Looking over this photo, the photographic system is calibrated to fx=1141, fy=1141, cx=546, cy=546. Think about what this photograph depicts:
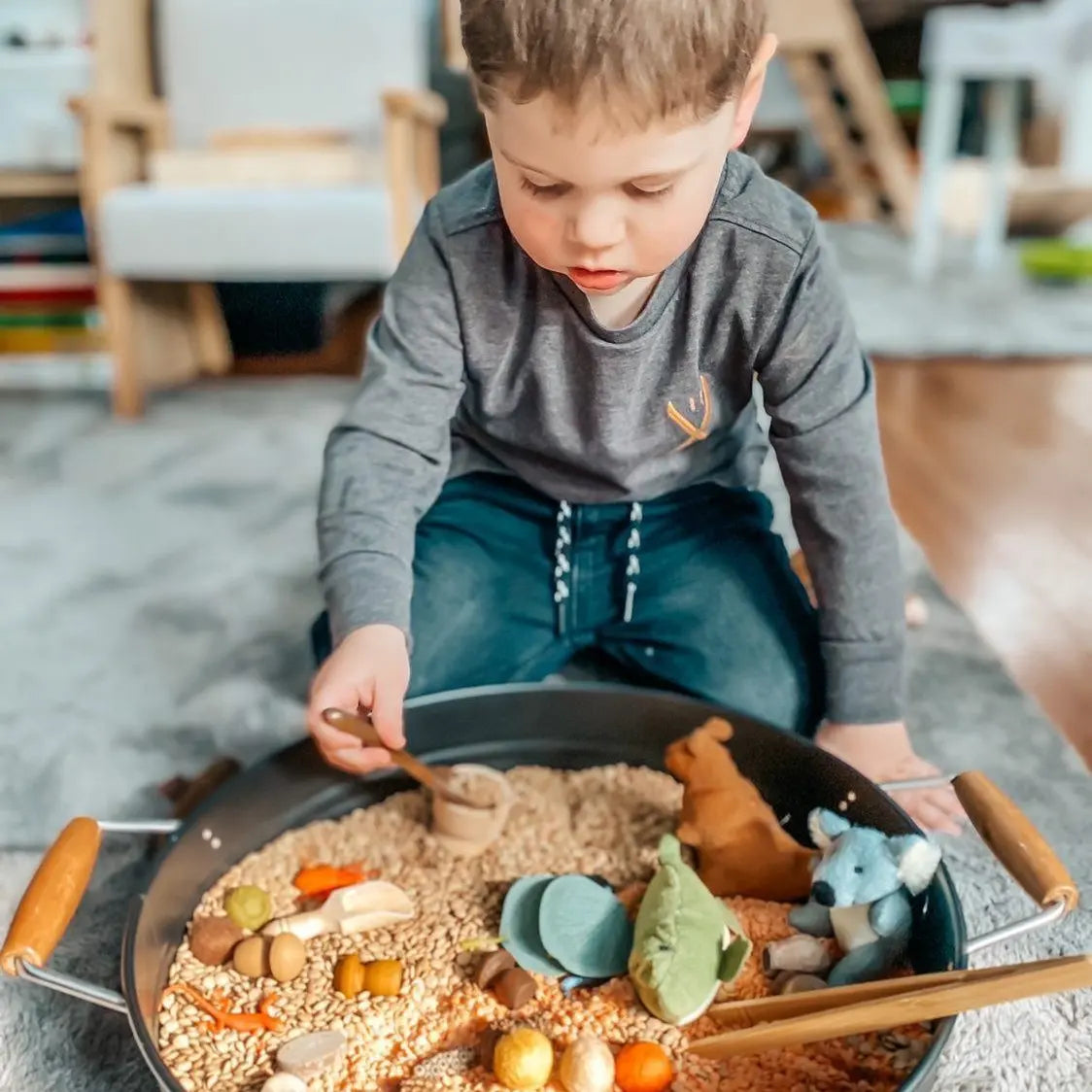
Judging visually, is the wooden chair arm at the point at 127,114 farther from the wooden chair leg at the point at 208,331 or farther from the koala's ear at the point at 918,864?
the koala's ear at the point at 918,864

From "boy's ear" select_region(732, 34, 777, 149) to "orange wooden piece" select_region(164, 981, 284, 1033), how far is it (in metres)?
0.54

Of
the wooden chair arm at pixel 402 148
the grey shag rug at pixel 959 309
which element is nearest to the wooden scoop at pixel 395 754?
the wooden chair arm at pixel 402 148

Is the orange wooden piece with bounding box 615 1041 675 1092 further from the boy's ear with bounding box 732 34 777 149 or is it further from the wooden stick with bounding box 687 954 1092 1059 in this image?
the boy's ear with bounding box 732 34 777 149

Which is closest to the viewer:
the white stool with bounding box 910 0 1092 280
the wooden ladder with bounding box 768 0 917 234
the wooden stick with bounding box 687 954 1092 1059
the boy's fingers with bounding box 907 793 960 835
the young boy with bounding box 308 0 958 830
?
the wooden stick with bounding box 687 954 1092 1059

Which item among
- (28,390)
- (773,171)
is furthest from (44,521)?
(773,171)

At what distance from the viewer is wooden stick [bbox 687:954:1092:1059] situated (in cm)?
45

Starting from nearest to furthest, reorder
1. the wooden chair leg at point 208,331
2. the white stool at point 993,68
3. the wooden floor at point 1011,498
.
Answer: the wooden floor at point 1011,498 → the wooden chair leg at point 208,331 → the white stool at point 993,68

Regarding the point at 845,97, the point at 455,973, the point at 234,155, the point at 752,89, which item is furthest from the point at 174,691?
the point at 845,97

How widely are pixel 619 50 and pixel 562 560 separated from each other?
0.45 metres

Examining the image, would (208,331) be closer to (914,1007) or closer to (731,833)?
(731,833)

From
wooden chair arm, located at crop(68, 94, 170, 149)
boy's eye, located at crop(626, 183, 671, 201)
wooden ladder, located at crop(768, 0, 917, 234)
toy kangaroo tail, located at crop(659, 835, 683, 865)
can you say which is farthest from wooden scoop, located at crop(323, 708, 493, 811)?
wooden ladder, located at crop(768, 0, 917, 234)

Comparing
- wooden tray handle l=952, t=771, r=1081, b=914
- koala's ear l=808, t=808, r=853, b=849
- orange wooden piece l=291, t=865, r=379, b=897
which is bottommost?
orange wooden piece l=291, t=865, r=379, b=897

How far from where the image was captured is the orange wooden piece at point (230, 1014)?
2.03ft

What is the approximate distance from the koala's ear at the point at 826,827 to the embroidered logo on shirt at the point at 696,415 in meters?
0.28
